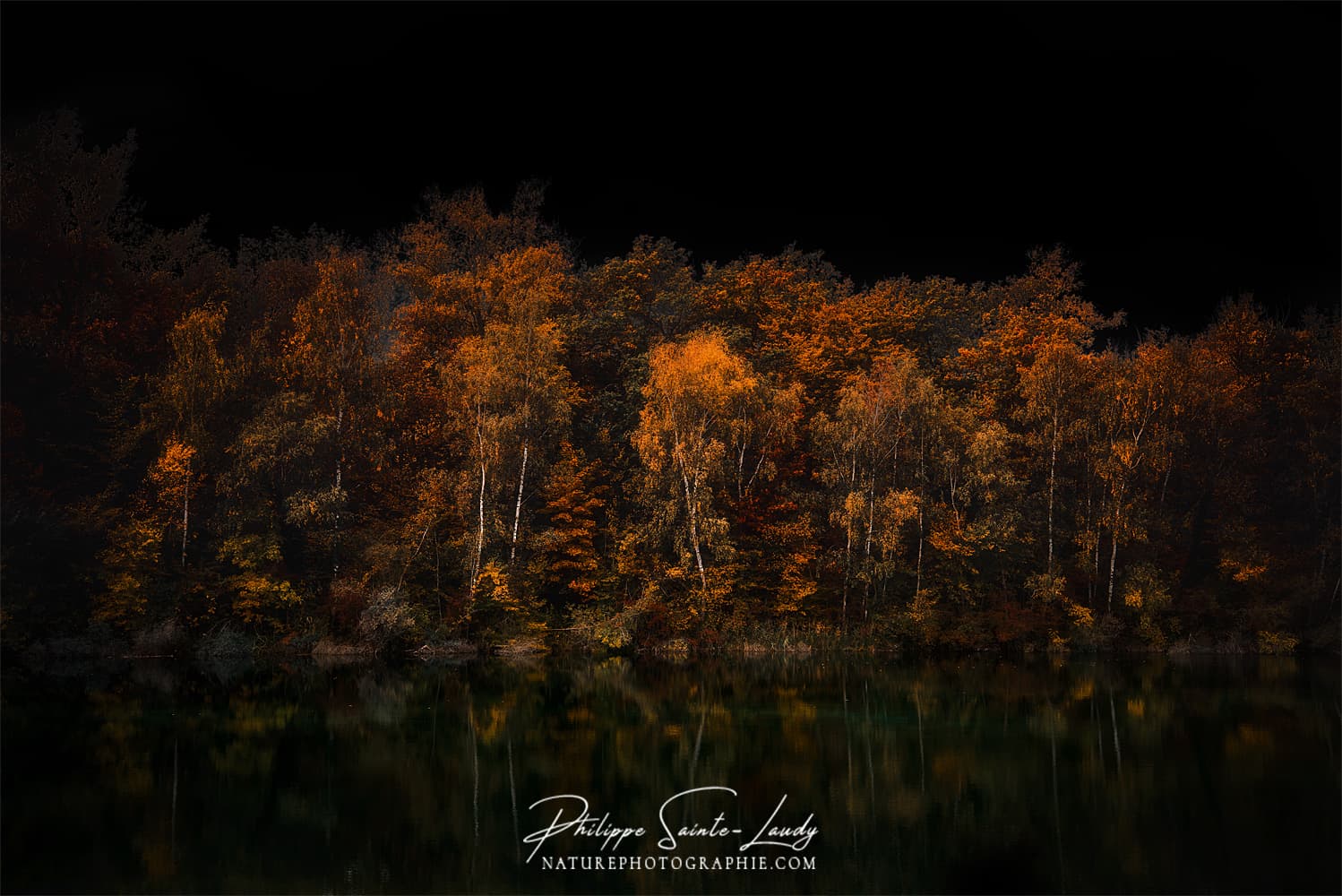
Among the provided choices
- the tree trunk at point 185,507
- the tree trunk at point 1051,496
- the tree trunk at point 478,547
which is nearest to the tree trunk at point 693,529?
the tree trunk at point 478,547

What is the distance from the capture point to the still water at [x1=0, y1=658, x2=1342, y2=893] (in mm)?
13133

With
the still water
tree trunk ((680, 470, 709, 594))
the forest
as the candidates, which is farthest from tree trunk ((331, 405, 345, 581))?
tree trunk ((680, 470, 709, 594))

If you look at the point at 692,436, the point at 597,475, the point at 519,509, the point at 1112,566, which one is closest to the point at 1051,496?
the point at 1112,566

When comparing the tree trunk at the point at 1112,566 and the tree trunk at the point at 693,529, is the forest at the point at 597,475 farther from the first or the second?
the tree trunk at the point at 1112,566

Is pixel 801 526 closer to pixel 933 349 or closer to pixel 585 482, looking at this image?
pixel 585 482

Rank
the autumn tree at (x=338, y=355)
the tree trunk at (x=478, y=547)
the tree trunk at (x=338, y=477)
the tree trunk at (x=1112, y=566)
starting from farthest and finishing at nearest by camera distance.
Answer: the autumn tree at (x=338, y=355) → the tree trunk at (x=1112, y=566) → the tree trunk at (x=478, y=547) → the tree trunk at (x=338, y=477)

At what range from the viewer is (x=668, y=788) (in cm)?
1736

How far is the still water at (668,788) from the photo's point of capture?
13133mm

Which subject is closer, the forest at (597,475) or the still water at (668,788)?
the still water at (668,788)

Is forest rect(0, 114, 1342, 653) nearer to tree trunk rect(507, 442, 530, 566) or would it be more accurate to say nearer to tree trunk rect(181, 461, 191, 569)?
tree trunk rect(181, 461, 191, 569)

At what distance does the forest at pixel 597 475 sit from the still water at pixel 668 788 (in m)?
8.90

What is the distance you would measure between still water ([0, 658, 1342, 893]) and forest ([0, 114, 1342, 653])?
350 inches

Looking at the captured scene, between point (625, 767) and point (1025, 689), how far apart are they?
15046 mm

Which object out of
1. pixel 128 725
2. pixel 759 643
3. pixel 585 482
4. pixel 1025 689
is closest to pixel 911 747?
pixel 1025 689
